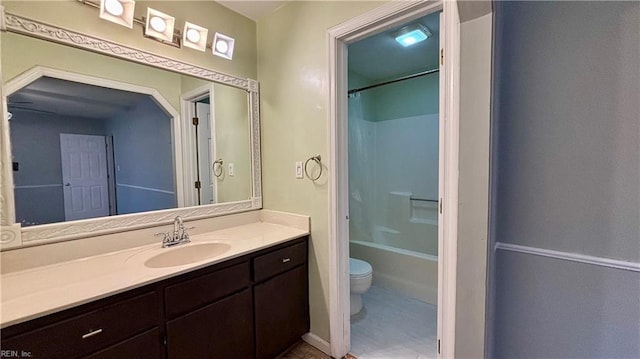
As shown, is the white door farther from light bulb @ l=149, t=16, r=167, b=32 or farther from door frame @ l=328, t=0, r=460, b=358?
door frame @ l=328, t=0, r=460, b=358

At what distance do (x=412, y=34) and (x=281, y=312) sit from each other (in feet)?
7.74

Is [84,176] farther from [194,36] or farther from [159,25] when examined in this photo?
[194,36]

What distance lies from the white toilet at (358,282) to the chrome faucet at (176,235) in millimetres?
1243

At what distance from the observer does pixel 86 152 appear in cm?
140

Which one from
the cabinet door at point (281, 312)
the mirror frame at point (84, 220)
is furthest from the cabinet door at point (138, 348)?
the mirror frame at point (84, 220)

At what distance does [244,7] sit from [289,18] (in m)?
0.35

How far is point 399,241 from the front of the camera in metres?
2.99

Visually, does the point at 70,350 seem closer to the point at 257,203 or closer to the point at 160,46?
the point at 257,203

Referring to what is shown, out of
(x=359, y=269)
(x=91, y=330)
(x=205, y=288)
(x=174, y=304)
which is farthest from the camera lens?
(x=359, y=269)

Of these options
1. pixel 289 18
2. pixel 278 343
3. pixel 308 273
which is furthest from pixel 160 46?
pixel 278 343

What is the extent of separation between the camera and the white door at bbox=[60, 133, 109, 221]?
133 cm

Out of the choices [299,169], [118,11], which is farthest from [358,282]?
[118,11]

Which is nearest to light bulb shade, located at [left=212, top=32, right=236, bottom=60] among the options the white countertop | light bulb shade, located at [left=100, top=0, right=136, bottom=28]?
light bulb shade, located at [left=100, top=0, right=136, bottom=28]

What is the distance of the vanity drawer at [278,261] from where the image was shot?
1.50 meters
